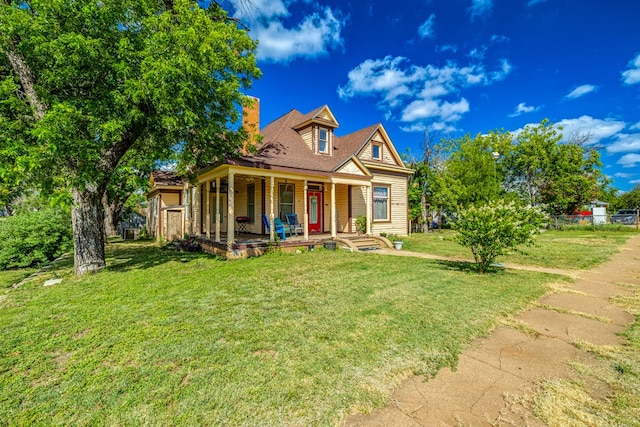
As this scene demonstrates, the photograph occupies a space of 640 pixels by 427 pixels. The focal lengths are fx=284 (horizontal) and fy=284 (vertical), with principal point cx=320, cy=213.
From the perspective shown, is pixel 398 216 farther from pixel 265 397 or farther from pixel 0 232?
pixel 0 232

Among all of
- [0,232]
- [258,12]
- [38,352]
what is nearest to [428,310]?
[38,352]

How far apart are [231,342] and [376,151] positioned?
13.9 meters

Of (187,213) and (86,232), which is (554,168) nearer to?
(187,213)

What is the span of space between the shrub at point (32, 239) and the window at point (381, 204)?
12845mm

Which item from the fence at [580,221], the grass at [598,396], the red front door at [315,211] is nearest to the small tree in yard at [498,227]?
the grass at [598,396]

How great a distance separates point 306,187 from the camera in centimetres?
1118

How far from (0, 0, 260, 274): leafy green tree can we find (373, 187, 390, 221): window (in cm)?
935

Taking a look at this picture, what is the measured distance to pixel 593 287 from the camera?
591cm

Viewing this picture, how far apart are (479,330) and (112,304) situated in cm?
569

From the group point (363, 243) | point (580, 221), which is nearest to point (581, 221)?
point (580, 221)

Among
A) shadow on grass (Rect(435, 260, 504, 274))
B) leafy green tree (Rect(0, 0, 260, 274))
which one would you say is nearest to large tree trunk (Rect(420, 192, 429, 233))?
shadow on grass (Rect(435, 260, 504, 274))

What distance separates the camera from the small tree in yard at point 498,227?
20.4 feet

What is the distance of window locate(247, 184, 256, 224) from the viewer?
13.3 metres

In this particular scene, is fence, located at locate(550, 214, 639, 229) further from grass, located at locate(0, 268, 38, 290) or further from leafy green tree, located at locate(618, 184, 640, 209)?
leafy green tree, located at locate(618, 184, 640, 209)
